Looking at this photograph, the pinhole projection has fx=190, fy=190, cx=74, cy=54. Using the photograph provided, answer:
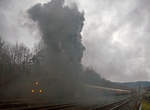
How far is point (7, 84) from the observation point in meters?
42.8

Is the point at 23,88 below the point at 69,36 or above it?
below

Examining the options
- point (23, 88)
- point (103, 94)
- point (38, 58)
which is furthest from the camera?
point (103, 94)

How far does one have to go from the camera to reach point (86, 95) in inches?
2069

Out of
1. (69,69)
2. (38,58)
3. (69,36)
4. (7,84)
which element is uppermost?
(69,36)

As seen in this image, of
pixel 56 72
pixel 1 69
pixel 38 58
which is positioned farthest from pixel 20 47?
pixel 56 72

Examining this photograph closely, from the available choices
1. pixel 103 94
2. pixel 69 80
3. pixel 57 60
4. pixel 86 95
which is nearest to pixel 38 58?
pixel 57 60

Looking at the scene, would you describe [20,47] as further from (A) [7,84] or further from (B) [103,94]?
(B) [103,94]

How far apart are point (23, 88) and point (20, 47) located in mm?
24202

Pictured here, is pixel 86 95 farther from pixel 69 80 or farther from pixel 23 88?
pixel 23 88

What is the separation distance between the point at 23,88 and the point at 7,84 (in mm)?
3774

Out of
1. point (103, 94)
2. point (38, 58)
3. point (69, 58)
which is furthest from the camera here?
point (103, 94)

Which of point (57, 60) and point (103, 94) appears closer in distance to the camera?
point (57, 60)

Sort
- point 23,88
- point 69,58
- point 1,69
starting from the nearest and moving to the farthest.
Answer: point 23,88 < point 1,69 < point 69,58

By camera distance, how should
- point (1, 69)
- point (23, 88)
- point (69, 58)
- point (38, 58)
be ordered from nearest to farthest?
point (23, 88) → point (1, 69) → point (69, 58) → point (38, 58)
